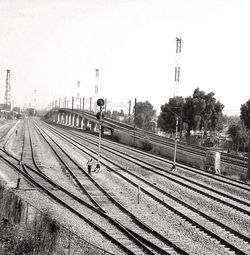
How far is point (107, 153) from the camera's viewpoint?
140 feet

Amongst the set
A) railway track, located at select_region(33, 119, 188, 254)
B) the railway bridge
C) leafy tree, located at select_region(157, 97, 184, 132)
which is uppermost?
leafy tree, located at select_region(157, 97, 184, 132)

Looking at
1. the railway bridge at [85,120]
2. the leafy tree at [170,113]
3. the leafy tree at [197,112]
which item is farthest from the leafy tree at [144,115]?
the leafy tree at [197,112]

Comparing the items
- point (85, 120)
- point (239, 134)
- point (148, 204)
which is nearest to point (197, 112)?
point (239, 134)

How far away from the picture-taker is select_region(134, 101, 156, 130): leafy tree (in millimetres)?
114188

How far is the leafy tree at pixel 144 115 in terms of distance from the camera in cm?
11419

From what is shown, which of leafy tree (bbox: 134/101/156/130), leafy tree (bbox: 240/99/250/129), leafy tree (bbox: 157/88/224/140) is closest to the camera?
leafy tree (bbox: 240/99/250/129)

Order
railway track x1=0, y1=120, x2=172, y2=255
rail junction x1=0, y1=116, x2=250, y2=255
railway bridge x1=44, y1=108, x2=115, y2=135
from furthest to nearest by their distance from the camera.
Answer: railway bridge x1=44, y1=108, x2=115, y2=135
rail junction x1=0, y1=116, x2=250, y2=255
railway track x1=0, y1=120, x2=172, y2=255

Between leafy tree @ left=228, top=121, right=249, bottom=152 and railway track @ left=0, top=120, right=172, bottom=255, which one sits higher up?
leafy tree @ left=228, top=121, right=249, bottom=152

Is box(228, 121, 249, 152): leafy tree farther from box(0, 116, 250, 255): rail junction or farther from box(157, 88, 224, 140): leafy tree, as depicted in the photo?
box(0, 116, 250, 255): rail junction

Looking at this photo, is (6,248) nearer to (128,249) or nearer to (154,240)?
(128,249)

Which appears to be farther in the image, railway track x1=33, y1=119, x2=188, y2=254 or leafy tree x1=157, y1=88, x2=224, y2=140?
leafy tree x1=157, y1=88, x2=224, y2=140

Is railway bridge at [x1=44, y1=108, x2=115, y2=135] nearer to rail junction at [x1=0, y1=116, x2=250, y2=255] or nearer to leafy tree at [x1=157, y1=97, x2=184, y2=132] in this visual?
leafy tree at [x1=157, y1=97, x2=184, y2=132]

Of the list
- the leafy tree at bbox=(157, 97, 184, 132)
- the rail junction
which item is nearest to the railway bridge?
the leafy tree at bbox=(157, 97, 184, 132)

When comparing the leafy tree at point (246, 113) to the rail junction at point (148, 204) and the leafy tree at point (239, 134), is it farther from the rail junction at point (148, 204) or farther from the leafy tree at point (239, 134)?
the rail junction at point (148, 204)
